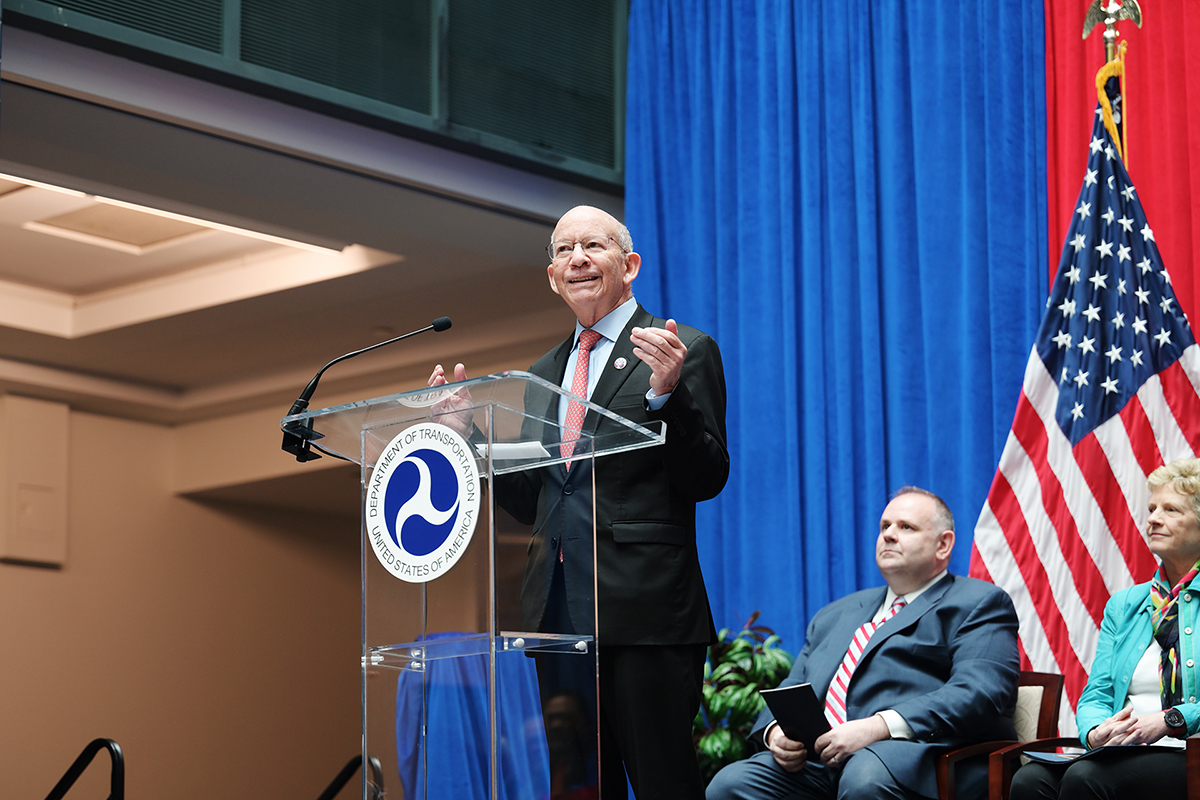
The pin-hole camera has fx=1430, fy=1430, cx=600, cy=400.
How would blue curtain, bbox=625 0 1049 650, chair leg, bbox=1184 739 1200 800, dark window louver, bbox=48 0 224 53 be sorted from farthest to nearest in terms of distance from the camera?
blue curtain, bbox=625 0 1049 650, dark window louver, bbox=48 0 224 53, chair leg, bbox=1184 739 1200 800

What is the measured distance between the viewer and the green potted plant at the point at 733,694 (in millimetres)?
4914

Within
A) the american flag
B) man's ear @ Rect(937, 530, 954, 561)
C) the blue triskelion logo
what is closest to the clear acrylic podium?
the blue triskelion logo

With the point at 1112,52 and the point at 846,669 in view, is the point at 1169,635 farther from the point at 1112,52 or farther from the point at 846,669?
the point at 1112,52

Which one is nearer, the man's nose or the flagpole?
the man's nose

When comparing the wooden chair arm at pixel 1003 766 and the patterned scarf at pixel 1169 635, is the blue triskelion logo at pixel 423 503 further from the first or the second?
the patterned scarf at pixel 1169 635

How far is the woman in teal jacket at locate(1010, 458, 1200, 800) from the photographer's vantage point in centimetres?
327

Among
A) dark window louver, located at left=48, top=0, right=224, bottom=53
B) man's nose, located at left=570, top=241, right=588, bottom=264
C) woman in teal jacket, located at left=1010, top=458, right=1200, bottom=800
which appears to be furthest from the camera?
dark window louver, located at left=48, top=0, right=224, bottom=53

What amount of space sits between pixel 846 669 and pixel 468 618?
2.01 meters

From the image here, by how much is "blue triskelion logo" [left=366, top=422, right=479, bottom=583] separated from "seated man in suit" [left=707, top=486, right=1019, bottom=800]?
1.69 m

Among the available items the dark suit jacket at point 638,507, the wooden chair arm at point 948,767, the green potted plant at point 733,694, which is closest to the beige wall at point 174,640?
the green potted plant at point 733,694

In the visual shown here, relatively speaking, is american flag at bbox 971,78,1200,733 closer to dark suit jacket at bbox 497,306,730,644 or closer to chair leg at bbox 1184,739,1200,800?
chair leg at bbox 1184,739,1200,800

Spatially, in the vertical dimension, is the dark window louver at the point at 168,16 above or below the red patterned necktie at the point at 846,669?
above

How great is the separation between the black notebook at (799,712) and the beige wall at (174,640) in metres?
6.31

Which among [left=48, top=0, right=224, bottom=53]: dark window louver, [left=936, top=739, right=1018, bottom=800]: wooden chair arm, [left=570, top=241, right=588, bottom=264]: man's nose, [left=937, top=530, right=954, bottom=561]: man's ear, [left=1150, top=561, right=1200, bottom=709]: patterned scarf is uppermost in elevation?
[left=48, top=0, right=224, bottom=53]: dark window louver
